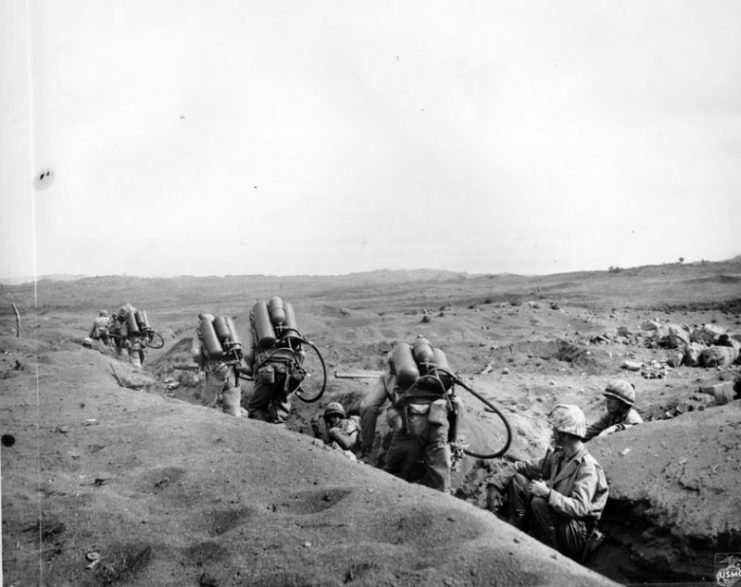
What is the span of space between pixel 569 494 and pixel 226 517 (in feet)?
8.62

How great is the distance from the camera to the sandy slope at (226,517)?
357cm

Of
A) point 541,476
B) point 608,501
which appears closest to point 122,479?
point 541,476

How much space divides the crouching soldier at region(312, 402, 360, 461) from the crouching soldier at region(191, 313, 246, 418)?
1172 mm

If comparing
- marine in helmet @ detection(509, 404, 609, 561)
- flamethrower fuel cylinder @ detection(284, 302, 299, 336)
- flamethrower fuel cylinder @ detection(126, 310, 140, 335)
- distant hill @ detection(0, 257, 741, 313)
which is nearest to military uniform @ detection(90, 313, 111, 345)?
flamethrower fuel cylinder @ detection(126, 310, 140, 335)

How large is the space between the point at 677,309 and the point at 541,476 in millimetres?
14945

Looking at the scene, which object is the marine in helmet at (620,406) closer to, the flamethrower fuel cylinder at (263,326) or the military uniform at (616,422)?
the military uniform at (616,422)

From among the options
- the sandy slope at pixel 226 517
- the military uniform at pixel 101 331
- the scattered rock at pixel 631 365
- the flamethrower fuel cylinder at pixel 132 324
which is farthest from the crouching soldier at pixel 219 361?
the scattered rock at pixel 631 365

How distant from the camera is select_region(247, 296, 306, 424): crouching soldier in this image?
25.8ft

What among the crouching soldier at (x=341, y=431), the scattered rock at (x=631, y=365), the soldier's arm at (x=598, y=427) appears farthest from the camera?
the scattered rock at (x=631, y=365)

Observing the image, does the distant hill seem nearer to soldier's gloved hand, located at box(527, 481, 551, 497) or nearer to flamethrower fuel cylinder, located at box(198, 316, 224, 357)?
flamethrower fuel cylinder, located at box(198, 316, 224, 357)

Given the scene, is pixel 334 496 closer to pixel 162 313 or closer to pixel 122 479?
pixel 122 479

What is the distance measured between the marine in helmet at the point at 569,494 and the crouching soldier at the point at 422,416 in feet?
3.03

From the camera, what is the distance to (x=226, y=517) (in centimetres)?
427

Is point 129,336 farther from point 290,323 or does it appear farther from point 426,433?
point 426,433
